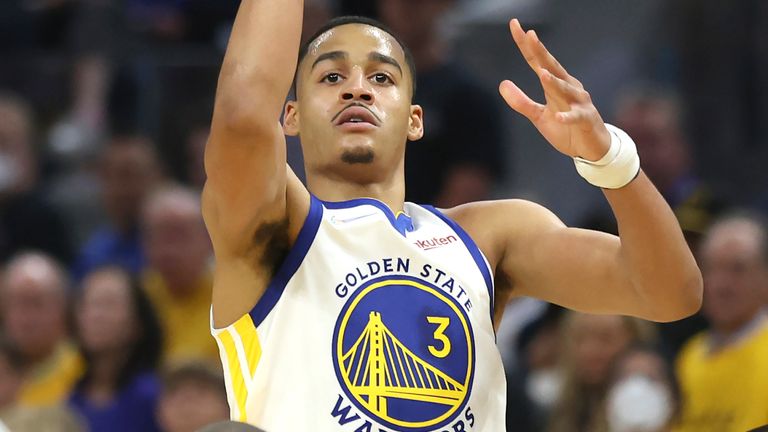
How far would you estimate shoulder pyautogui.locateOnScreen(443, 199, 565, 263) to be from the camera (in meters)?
3.94

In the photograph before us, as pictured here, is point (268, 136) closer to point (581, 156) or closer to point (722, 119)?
point (581, 156)

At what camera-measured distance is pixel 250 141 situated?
336 cm

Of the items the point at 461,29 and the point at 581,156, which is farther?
the point at 461,29

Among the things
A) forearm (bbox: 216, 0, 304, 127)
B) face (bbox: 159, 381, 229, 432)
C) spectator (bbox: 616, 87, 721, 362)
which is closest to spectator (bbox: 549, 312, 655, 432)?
spectator (bbox: 616, 87, 721, 362)

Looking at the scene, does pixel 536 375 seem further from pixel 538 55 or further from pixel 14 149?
pixel 14 149

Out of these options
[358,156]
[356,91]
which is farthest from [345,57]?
[358,156]

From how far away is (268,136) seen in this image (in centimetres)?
339

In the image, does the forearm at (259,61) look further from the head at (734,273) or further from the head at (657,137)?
the head at (657,137)

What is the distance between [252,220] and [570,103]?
82 cm

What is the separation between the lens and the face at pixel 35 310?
7137 mm

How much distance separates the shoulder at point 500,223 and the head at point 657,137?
3.31 meters

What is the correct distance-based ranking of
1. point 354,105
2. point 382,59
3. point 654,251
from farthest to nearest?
point 382,59, point 354,105, point 654,251

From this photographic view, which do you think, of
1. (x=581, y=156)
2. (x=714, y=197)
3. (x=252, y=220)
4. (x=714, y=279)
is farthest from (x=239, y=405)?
(x=714, y=197)

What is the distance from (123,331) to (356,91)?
3.37 m
